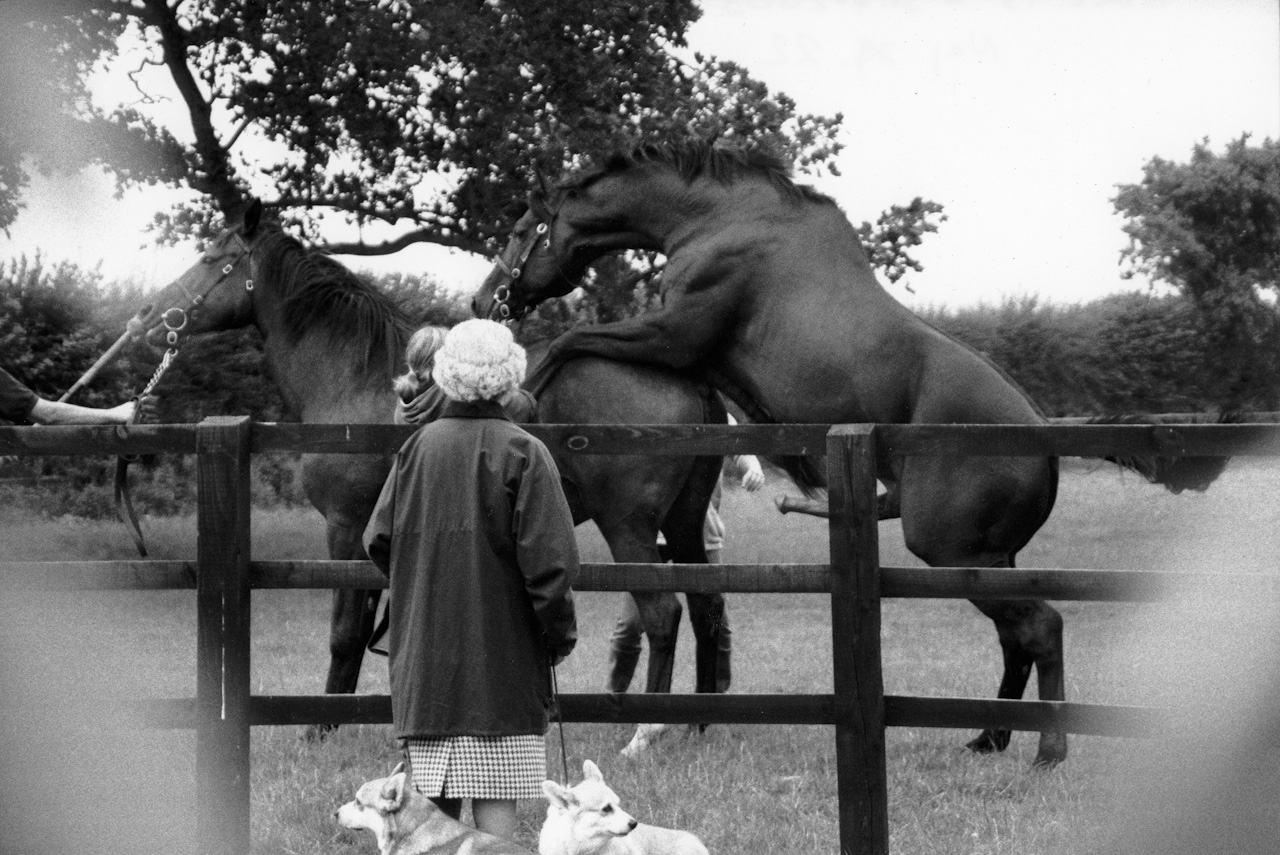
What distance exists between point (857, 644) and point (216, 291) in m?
4.42

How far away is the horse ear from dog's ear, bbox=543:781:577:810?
4444 millimetres

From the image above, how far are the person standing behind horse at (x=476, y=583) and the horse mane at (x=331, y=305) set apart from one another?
3.33 metres

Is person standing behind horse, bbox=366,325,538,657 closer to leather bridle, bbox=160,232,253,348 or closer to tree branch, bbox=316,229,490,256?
leather bridle, bbox=160,232,253,348

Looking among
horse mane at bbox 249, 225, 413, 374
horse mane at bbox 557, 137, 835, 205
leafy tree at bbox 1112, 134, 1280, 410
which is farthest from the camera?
leafy tree at bbox 1112, 134, 1280, 410

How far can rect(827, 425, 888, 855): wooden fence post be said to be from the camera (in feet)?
14.1

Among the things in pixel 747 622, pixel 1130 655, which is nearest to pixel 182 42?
pixel 747 622

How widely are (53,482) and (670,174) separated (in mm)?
10273

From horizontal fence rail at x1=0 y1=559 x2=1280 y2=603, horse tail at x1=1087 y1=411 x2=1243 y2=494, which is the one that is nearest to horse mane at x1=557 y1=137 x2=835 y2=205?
horse tail at x1=1087 y1=411 x2=1243 y2=494

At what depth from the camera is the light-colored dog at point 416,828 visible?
3533 millimetres

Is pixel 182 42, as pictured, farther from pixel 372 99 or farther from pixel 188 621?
pixel 188 621

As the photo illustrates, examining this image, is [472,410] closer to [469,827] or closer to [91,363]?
[469,827]

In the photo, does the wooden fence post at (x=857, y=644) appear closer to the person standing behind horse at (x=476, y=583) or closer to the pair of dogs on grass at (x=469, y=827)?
the pair of dogs on grass at (x=469, y=827)

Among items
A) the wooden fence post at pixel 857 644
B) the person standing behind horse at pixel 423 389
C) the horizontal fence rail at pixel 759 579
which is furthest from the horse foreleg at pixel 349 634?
the wooden fence post at pixel 857 644

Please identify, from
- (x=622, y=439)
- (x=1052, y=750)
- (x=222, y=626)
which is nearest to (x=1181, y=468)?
(x=1052, y=750)
